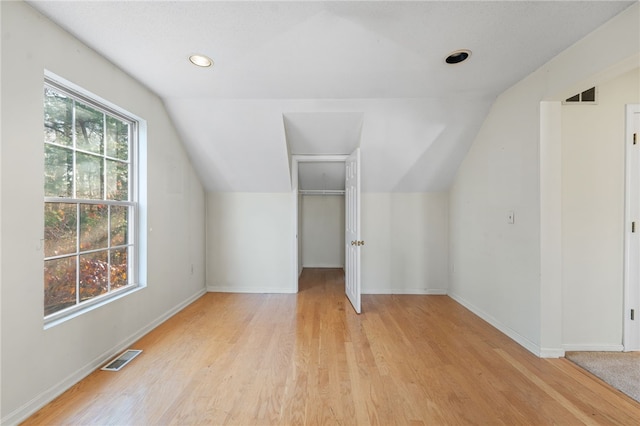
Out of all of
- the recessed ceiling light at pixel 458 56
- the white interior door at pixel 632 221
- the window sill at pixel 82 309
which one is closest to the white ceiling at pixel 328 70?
the recessed ceiling light at pixel 458 56

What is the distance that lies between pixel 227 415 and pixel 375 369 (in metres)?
1.04

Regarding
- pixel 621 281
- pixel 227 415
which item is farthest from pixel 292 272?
pixel 621 281

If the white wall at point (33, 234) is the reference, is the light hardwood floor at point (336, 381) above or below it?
below

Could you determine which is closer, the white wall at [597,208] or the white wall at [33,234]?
the white wall at [33,234]

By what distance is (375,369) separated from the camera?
1949 mm

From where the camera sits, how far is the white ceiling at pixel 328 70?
1.56 metres

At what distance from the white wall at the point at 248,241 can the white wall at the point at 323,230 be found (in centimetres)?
168

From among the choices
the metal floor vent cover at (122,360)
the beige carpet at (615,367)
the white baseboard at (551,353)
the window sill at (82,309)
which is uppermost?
the window sill at (82,309)

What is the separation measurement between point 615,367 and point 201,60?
390 centimetres

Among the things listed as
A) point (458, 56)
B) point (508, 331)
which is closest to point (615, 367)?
point (508, 331)

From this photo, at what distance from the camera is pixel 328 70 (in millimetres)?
2186

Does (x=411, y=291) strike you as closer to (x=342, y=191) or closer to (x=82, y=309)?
(x=342, y=191)

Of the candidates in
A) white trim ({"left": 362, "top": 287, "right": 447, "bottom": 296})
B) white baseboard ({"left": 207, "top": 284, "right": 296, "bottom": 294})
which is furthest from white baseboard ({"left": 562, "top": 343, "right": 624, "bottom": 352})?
white baseboard ({"left": 207, "top": 284, "right": 296, "bottom": 294})

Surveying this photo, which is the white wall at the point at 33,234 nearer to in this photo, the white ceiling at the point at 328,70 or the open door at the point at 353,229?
the white ceiling at the point at 328,70
